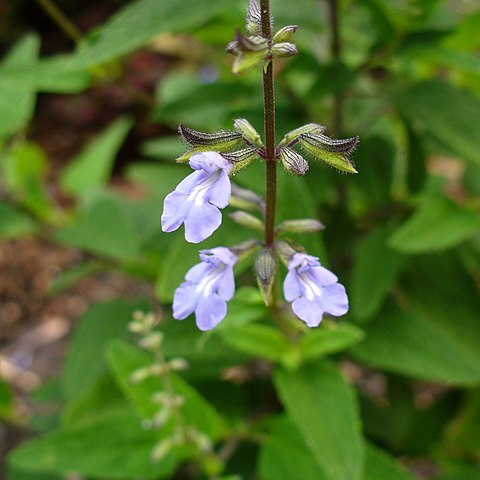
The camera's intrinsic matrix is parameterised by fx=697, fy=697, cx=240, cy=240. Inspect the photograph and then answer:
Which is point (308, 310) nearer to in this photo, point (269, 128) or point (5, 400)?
point (269, 128)

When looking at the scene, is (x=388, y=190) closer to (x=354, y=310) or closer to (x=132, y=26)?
(x=354, y=310)

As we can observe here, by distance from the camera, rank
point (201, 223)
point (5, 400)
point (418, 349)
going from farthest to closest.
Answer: point (5, 400) → point (418, 349) → point (201, 223)

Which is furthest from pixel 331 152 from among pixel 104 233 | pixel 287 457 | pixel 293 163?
pixel 104 233

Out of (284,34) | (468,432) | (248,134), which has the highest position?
(284,34)

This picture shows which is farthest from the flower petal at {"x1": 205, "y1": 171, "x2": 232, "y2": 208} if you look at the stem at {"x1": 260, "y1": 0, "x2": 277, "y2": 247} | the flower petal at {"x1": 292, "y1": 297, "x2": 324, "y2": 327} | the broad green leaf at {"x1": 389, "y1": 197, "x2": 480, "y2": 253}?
the broad green leaf at {"x1": 389, "y1": 197, "x2": 480, "y2": 253}

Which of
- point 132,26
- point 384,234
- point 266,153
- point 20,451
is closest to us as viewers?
point 266,153

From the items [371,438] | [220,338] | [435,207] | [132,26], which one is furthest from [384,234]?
→ [132,26]
